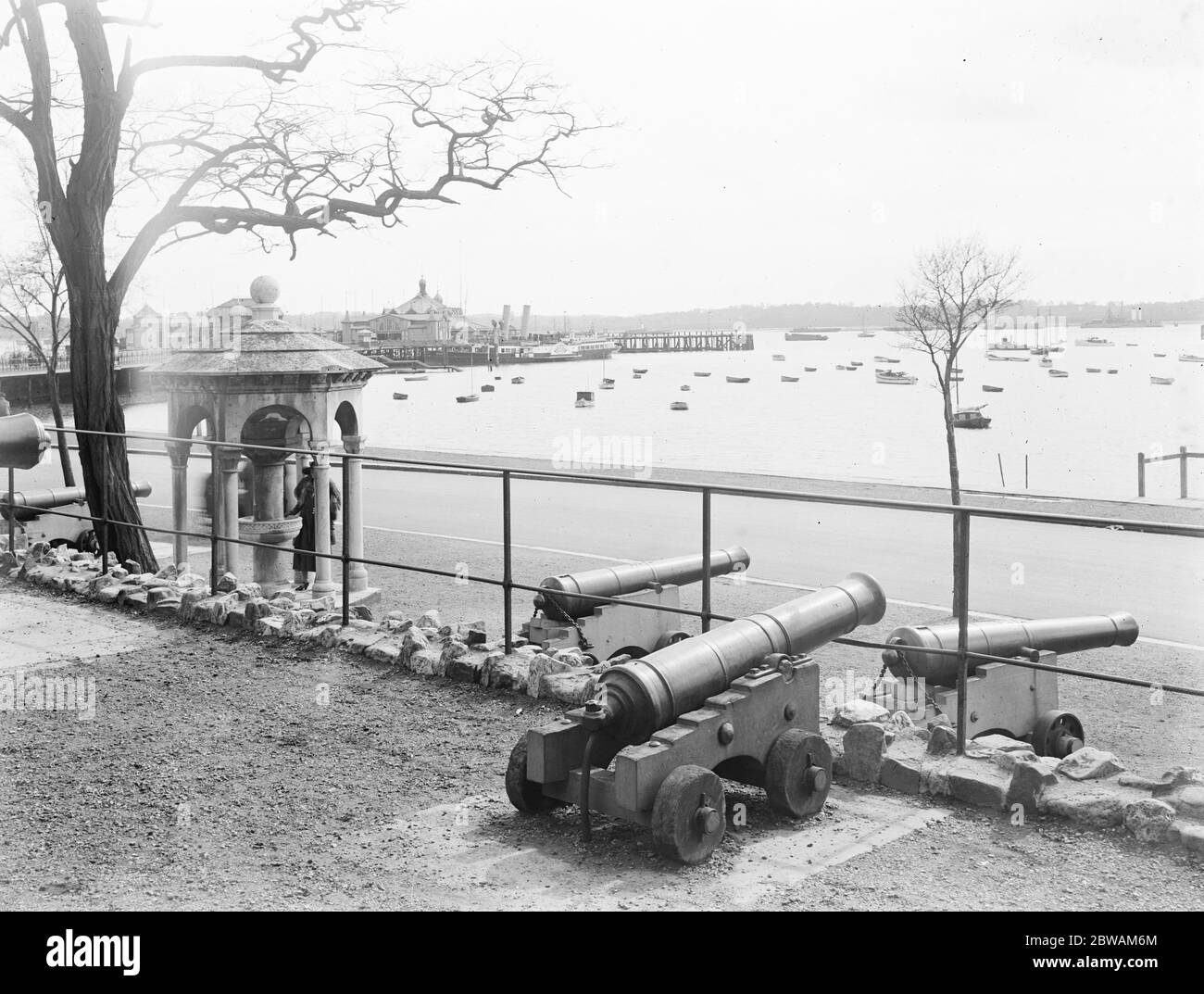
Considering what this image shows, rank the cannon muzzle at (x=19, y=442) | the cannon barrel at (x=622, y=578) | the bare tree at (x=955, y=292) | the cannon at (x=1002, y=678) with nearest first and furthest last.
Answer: the cannon muzzle at (x=19, y=442) < the cannon at (x=1002, y=678) < the cannon barrel at (x=622, y=578) < the bare tree at (x=955, y=292)

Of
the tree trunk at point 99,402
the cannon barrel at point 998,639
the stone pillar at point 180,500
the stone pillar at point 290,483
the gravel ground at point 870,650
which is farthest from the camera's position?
the stone pillar at point 290,483

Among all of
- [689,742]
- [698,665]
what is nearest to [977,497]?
[698,665]

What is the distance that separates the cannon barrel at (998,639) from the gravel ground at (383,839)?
9.99 feet

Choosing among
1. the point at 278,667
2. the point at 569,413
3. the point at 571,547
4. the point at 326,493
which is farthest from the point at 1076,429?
the point at 278,667

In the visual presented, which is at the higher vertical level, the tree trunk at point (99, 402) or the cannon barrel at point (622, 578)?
the tree trunk at point (99, 402)

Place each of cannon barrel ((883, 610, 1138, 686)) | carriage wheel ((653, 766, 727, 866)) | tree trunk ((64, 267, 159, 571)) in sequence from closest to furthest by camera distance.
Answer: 1. carriage wheel ((653, 766, 727, 866))
2. cannon barrel ((883, 610, 1138, 686))
3. tree trunk ((64, 267, 159, 571))

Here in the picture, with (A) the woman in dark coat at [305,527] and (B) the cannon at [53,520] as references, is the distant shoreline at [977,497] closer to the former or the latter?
(A) the woman in dark coat at [305,527]

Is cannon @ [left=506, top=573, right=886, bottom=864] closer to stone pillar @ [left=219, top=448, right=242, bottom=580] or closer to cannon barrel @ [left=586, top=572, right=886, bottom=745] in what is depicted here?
cannon barrel @ [left=586, top=572, right=886, bottom=745]

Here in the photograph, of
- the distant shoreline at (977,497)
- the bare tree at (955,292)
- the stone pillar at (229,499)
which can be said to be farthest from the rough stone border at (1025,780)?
the bare tree at (955,292)

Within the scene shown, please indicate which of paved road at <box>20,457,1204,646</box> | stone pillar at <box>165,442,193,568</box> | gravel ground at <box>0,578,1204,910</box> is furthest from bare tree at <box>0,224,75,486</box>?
gravel ground at <box>0,578,1204,910</box>

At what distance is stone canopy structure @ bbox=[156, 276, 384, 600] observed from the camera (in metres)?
17.8

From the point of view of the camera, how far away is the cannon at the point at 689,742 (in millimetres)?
4922

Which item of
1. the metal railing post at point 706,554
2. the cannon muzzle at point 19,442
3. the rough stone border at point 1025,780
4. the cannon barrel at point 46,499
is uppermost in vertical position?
the cannon muzzle at point 19,442

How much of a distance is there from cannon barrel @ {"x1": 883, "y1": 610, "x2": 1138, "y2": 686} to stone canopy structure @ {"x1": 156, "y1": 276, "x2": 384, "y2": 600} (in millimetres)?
9482
